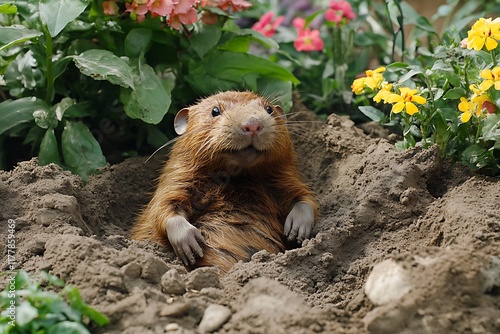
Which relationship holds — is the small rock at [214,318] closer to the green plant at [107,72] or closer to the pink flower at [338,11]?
the green plant at [107,72]

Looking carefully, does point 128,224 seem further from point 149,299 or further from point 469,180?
point 469,180

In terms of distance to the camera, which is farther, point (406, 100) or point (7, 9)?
point (7, 9)

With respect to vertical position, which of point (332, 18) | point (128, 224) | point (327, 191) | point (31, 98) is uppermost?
point (332, 18)

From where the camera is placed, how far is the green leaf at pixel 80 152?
533 cm

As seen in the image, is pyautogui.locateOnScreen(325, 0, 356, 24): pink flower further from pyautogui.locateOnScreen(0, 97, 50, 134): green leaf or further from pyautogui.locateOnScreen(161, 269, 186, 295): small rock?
pyautogui.locateOnScreen(161, 269, 186, 295): small rock

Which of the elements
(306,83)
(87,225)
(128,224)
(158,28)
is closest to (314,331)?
(87,225)

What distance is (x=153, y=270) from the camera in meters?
3.68

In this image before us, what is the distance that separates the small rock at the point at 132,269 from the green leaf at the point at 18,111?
7.21 feet

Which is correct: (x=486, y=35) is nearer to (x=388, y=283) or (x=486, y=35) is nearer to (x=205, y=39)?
(x=388, y=283)

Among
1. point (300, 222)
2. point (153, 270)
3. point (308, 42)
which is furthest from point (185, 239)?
point (308, 42)

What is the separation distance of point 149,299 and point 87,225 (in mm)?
1586

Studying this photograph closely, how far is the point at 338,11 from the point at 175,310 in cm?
452

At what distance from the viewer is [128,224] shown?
5465 millimetres

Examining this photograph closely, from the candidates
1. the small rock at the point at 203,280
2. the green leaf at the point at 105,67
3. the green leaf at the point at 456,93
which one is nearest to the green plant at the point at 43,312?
the small rock at the point at 203,280
